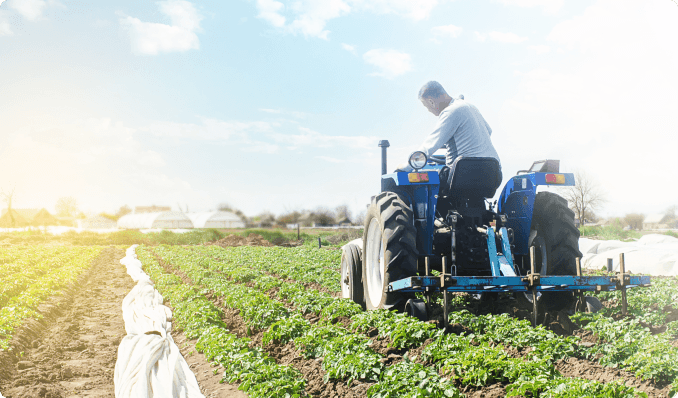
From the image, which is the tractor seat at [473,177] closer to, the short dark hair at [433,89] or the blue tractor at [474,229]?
the blue tractor at [474,229]

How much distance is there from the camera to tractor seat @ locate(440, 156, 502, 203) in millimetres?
4492

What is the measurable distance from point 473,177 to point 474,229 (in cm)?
63

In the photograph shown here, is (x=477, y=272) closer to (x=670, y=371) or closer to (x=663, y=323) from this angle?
(x=670, y=371)

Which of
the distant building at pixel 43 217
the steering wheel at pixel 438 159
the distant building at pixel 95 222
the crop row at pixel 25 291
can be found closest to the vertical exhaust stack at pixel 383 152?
the steering wheel at pixel 438 159

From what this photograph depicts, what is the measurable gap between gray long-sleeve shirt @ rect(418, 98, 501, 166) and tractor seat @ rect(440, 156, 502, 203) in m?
0.25

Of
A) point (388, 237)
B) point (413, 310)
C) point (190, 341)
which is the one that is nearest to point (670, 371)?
point (413, 310)

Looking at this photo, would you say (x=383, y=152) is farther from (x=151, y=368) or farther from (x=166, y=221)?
(x=166, y=221)

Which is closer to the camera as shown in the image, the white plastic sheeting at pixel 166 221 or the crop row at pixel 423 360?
the crop row at pixel 423 360

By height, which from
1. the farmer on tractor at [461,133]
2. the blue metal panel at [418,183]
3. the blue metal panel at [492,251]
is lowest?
the blue metal panel at [492,251]

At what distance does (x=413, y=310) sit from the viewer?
4.59m

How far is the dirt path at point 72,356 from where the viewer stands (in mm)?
4559

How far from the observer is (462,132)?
4.75 m

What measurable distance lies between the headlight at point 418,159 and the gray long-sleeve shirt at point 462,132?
Result: 251mm

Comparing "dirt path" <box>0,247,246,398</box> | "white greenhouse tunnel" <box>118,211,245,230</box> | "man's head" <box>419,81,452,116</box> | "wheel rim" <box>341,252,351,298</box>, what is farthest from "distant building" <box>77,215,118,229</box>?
"man's head" <box>419,81,452,116</box>
